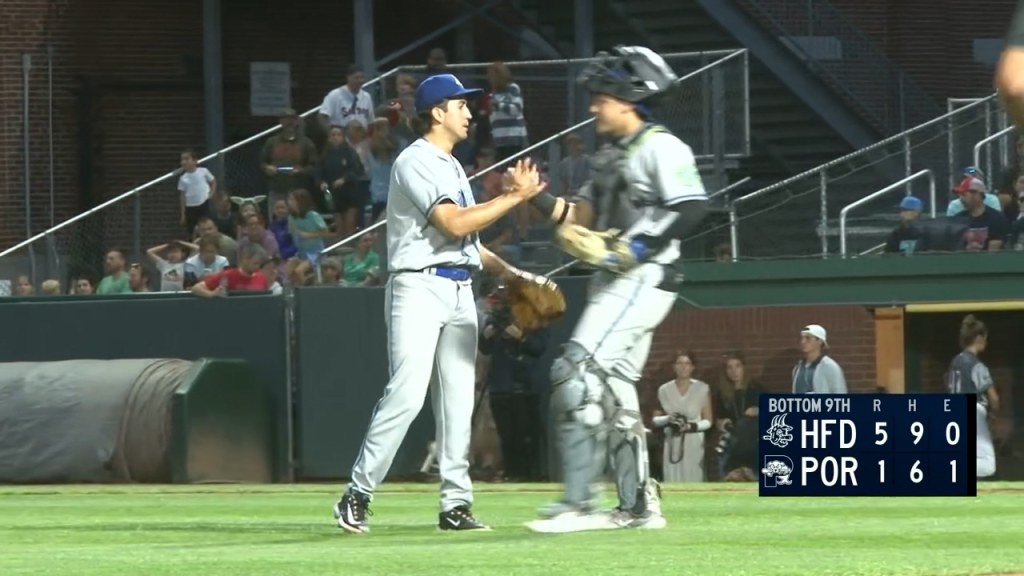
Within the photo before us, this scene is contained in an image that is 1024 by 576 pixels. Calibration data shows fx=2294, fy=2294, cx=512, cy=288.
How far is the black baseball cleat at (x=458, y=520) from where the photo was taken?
10133mm

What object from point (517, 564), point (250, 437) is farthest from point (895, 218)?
point (517, 564)

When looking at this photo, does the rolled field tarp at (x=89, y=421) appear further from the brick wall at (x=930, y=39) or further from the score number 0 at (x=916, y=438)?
the brick wall at (x=930, y=39)

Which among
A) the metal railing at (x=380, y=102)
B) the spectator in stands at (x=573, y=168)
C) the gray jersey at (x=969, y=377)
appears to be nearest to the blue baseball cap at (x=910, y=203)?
the gray jersey at (x=969, y=377)

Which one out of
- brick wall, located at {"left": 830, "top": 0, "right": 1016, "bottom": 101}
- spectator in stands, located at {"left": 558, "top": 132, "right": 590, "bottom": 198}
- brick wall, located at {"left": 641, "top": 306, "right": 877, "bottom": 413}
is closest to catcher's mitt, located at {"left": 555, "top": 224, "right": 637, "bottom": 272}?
brick wall, located at {"left": 641, "top": 306, "right": 877, "bottom": 413}

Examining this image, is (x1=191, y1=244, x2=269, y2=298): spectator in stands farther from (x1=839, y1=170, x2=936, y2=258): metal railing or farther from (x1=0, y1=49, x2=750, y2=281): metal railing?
(x1=839, y1=170, x2=936, y2=258): metal railing

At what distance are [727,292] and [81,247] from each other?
7.54 metres

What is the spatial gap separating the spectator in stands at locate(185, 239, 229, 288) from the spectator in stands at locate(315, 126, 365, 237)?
1204 millimetres

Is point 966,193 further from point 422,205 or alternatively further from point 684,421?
point 422,205

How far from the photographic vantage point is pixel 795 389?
62.8 ft

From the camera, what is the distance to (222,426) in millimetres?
19625

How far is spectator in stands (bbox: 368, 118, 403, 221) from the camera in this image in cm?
2244

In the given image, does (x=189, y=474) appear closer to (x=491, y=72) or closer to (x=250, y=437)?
(x=250, y=437)

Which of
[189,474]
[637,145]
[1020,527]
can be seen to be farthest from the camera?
[189,474]

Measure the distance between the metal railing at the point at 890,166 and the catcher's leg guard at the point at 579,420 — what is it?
11515 millimetres
